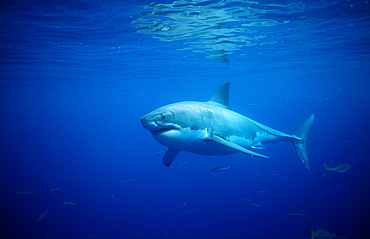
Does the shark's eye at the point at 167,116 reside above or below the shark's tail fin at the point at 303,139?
above

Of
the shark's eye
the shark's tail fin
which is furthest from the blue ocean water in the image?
the shark's eye

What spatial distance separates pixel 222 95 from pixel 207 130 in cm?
263

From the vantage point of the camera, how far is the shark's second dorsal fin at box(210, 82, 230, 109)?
677cm

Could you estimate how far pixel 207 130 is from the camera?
450 cm

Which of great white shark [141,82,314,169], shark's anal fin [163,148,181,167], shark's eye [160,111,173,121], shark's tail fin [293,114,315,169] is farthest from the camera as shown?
shark's tail fin [293,114,315,169]

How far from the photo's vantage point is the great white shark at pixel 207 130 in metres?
3.65

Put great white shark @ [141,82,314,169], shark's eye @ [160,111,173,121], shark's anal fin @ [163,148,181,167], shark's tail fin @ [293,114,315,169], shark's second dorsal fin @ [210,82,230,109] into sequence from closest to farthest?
1. shark's eye @ [160,111,173,121]
2. great white shark @ [141,82,314,169]
3. shark's anal fin @ [163,148,181,167]
4. shark's second dorsal fin @ [210,82,230,109]
5. shark's tail fin @ [293,114,315,169]

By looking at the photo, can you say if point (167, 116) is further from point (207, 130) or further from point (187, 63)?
point (187, 63)

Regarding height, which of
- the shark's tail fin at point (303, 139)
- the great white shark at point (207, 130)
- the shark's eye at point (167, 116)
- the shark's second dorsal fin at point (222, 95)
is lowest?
the shark's tail fin at point (303, 139)

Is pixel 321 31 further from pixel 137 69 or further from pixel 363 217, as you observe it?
pixel 137 69

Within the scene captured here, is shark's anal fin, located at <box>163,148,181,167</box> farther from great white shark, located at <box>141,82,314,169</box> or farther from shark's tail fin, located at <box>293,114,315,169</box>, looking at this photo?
shark's tail fin, located at <box>293,114,315,169</box>

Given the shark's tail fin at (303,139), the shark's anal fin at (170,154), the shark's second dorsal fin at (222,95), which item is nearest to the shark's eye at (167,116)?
the shark's anal fin at (170,154)

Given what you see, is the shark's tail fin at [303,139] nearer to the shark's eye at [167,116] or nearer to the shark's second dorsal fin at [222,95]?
the shark's second dorsal fin at [222,95]

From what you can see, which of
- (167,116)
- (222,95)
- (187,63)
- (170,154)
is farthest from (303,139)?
(187,63)
